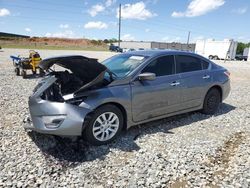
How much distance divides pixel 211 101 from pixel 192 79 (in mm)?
980

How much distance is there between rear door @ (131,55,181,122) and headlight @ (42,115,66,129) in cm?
131

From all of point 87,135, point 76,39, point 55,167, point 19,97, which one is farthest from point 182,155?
point 76,39

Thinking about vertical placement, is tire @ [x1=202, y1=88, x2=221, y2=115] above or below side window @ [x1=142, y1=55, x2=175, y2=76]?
below

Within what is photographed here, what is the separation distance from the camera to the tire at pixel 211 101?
19.0 feet

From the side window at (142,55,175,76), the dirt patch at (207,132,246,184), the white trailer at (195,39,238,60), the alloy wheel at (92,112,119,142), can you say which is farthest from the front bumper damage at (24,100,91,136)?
the white trailer at (195,39,238,60)

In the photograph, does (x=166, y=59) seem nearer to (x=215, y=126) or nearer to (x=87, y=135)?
(x=215, y=126)

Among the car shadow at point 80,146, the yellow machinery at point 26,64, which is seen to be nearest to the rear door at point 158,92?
the car shadow at point 80,146

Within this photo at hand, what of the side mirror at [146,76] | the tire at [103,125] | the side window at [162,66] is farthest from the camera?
the side window at [162,66]

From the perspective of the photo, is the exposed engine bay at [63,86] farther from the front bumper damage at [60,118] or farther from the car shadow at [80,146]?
the car shadow at [80,146]

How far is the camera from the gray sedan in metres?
3.69

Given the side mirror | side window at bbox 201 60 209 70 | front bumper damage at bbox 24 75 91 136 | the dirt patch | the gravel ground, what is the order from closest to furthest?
the gravel ground < the dirt patch < front bumper damage at bbox 24 75 91 136 < the side mirror < side window at bbox 201 60 209 70

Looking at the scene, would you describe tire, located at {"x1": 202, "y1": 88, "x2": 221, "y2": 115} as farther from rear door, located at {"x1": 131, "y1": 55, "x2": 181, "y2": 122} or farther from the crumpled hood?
→ the crumpled hood

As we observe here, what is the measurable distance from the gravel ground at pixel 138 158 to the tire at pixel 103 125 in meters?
0.14

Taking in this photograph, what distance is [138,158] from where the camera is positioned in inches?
145
